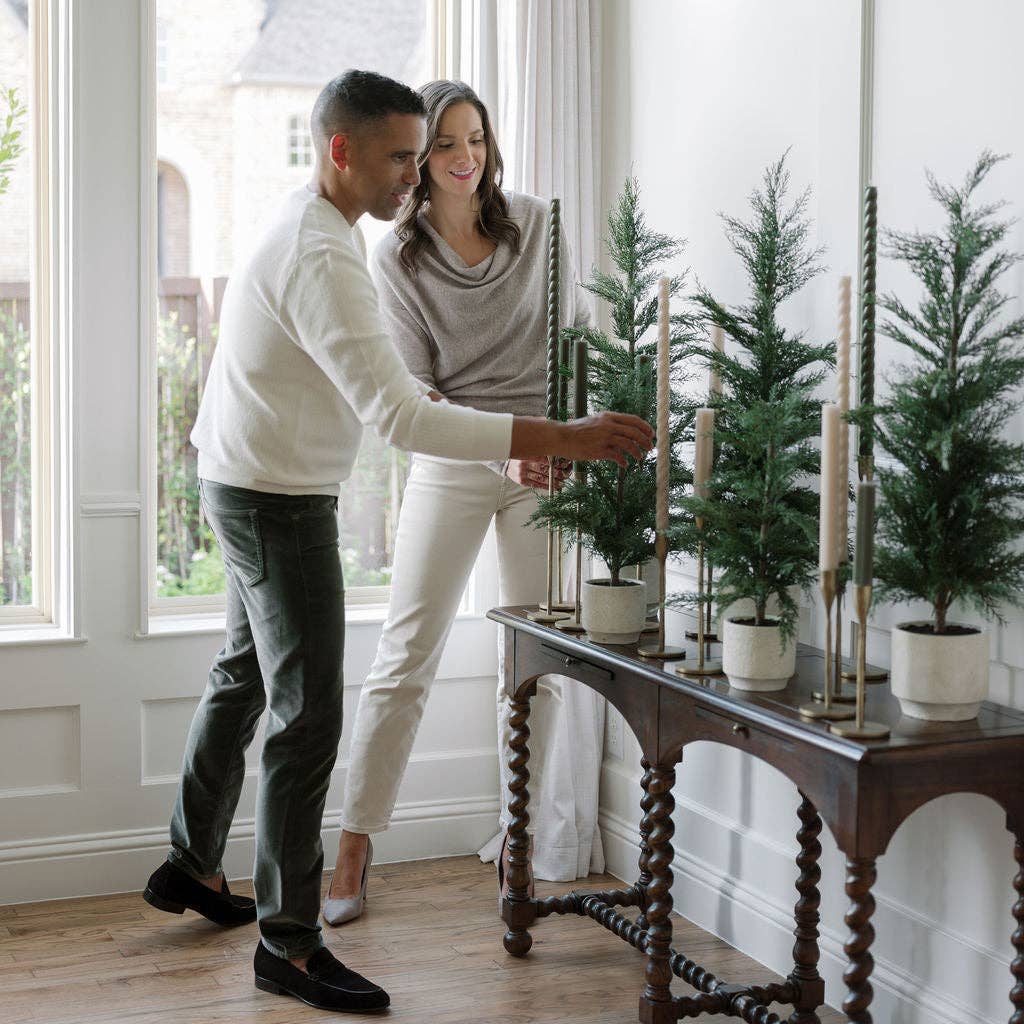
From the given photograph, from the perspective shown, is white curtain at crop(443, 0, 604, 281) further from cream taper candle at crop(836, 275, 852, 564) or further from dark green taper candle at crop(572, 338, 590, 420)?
cream taper candle at crop(836, 275, 852, 564)

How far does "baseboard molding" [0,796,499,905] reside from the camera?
118 inches

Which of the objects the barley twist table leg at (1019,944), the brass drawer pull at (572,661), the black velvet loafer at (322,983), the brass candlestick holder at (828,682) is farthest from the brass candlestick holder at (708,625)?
the black velvet loafer at (322,983)

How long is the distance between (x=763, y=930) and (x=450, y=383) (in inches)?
50.9

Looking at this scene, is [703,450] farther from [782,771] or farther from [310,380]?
[310,380]

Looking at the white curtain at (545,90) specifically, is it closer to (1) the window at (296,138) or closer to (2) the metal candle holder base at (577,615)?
(1) the window at (296,138)

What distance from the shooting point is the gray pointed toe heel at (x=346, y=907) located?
2873 mm

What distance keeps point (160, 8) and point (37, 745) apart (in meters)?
1.73

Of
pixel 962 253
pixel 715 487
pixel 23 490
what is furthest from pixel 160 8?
pixel 962 253

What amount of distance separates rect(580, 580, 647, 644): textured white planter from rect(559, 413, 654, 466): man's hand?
0.25 metres

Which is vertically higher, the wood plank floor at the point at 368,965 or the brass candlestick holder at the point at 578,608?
the brass candlestick holder at the point at 578,608

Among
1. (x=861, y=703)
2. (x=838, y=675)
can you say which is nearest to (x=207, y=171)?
(x=838, y=675)

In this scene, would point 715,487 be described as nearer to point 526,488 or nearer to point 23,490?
point 526,488

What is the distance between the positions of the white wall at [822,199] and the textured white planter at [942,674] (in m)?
0.22

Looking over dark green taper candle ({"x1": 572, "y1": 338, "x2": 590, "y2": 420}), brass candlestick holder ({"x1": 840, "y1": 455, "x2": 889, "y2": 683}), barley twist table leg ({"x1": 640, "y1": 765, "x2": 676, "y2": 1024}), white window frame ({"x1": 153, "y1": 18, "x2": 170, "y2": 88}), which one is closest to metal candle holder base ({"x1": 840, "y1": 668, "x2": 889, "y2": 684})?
brass candlestick holder ({"x1": 840, "y1": 455, "x2": 889, "y2": 683})
